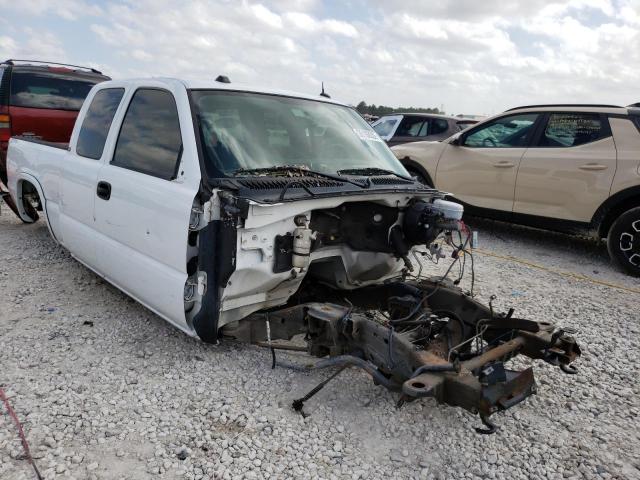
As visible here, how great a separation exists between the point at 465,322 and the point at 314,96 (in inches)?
88.7

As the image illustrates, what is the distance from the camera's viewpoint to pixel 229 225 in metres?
2.93

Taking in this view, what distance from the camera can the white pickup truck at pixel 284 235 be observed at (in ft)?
9.63

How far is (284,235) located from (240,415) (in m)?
1.06

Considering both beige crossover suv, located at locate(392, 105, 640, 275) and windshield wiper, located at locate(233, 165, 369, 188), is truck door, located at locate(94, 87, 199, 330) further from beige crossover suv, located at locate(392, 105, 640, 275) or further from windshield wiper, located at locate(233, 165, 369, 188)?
beige crossover suv, located at locate(392, 105, 640, 275)

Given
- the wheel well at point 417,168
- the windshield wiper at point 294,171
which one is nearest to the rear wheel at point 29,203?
the windshield wiper at point 294,171

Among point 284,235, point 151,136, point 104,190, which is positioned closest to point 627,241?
point 284,235

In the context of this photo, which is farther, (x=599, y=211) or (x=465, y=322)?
(x=599, y=211)

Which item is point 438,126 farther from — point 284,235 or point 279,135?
point 284,235

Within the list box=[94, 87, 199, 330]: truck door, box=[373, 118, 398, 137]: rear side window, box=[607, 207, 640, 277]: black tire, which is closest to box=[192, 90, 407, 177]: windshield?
box=[94, 87, 199, 330]: truck door

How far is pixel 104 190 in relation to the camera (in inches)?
158

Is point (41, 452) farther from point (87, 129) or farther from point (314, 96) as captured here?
point (314, 96)

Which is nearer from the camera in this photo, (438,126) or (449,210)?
(449,210)

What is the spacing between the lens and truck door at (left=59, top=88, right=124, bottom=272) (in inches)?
168

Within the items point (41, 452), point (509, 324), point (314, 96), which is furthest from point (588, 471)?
point (314, 96)
